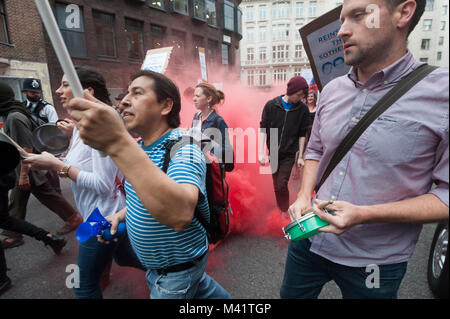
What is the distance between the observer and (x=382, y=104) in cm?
99

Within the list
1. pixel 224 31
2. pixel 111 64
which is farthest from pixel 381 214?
pixel 111 64

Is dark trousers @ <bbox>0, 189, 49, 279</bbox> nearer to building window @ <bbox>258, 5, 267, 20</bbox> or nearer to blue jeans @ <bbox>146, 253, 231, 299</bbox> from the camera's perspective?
blue jeans @ <bbox>146, 253, 231, 299</bbox>

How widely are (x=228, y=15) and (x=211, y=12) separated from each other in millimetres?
759

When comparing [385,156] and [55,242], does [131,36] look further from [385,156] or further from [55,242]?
[385,156]

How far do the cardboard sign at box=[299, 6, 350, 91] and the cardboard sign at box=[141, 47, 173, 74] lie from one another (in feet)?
7.98

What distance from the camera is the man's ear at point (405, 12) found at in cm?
91

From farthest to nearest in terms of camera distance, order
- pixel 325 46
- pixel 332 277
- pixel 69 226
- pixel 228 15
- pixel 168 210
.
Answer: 1. pixel 228 15
2. pixel 69 226
3. pixel 325 46
4. pixel 332 277
5. pixel 168 210

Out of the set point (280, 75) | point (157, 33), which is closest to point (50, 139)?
point (157, 33)

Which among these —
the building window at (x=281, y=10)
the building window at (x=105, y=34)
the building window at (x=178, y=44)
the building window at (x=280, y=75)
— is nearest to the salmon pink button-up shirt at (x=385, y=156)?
the building window at (x=178, y=44)

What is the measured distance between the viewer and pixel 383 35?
0.94m

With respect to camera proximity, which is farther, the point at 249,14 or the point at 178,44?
the point at 249,14

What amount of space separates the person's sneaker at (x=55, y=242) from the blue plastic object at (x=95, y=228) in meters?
1.75

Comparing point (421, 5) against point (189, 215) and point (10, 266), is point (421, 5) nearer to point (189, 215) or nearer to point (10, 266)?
point (189, 215)

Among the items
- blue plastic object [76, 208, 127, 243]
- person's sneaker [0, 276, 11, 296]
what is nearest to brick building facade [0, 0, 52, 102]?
blue plastic object [76, 208, 127, 243]
